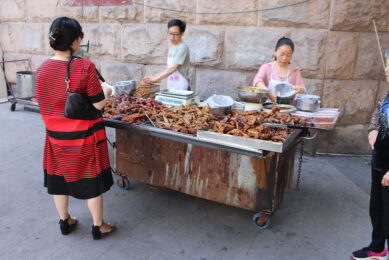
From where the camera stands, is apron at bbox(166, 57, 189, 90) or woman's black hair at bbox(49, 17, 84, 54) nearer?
woman's black hair at bbox(49, 17, 84, 54)

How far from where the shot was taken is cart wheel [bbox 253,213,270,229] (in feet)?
10.4

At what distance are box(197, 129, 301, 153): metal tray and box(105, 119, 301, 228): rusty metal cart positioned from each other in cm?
1

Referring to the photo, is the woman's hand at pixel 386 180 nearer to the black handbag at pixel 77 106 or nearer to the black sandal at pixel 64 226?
the black handbag at pixel 77 106

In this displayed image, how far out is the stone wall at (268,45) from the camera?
4.85 m

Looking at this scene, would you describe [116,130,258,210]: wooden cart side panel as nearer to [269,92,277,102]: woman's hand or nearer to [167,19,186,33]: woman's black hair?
[269,92,277,102]: woman's hand

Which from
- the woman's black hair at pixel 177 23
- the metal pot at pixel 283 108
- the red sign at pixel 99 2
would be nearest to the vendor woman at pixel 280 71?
the metal pot at pixel 283 108

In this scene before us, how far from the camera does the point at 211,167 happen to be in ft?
10.6

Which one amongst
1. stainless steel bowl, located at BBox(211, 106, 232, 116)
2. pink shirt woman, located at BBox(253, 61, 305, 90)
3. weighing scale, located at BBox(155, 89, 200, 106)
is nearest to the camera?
stainless steel bowl, located at BBox(211, 106, 232, 116)

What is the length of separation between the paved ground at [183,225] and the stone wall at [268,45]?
4.34 ft

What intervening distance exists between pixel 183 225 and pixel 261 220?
78 cm

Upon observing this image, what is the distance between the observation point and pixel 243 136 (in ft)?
8.74

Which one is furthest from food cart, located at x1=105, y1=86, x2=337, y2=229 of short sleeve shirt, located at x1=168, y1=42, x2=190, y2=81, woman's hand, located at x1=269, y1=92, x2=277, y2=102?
short sleeve shirt, located at x1=168, y1=42, x2=190, y2=81

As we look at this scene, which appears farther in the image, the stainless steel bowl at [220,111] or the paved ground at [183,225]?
the stainless steel bowl at [220,111]

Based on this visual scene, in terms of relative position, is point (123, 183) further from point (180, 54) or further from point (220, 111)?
point (180, 54)
